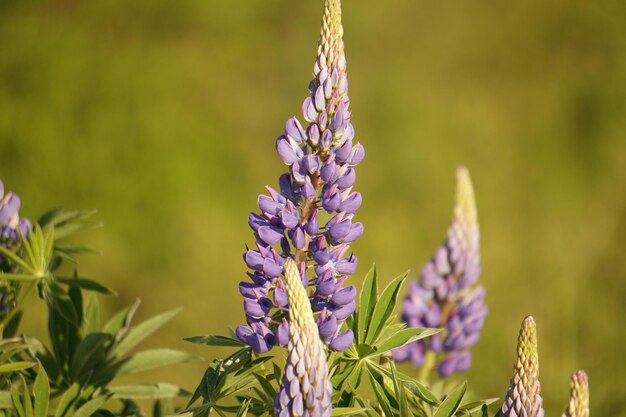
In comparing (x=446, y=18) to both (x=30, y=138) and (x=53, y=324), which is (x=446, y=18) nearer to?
(x=30, y=138)

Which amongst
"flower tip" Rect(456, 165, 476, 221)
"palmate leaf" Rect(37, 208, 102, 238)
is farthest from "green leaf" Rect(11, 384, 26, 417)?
"flower tip" Rect(456, 165, 476, 221)

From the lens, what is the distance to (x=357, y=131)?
4.43 metres

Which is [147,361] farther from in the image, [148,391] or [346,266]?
[346,266]

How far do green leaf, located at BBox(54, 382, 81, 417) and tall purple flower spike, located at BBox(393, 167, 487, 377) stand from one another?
74 centimetres

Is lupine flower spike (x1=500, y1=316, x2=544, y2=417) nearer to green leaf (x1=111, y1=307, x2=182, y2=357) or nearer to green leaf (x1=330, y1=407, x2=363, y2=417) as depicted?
green leaf (x1=330, y1=407, x2=363, y2=417)

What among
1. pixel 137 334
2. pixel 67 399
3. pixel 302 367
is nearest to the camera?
pixel 302 367

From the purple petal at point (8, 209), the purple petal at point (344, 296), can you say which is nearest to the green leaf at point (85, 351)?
the purple petal at point (8, 209)

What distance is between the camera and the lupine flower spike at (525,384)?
113 centimetres

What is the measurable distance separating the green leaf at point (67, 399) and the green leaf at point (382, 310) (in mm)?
456

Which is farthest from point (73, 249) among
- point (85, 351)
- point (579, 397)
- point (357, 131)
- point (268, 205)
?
point (357, 131)

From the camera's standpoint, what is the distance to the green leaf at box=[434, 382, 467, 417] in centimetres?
120

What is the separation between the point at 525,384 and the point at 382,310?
0.25 m

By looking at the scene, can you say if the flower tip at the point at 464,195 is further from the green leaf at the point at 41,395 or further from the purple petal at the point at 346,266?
the green leaf at the point at 41,395

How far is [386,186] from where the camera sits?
430 centimetres
